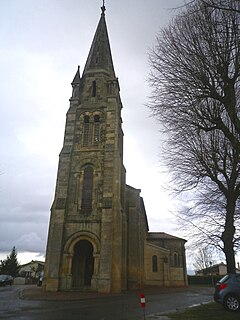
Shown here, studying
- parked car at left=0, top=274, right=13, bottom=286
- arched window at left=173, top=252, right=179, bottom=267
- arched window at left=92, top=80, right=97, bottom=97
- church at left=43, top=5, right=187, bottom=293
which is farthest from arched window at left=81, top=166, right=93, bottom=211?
arched window at left=173, top=252, right=179, bottom=267

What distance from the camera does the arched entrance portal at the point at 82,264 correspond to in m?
23.5

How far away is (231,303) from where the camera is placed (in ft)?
35.6

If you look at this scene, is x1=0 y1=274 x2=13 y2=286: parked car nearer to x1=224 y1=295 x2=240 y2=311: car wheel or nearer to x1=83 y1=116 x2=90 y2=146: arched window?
x1=83 y1=116 x2=90 y2=146: arched window

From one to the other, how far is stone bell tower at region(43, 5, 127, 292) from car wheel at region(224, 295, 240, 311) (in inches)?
439

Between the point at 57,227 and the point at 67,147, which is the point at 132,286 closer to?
the point at 57,227

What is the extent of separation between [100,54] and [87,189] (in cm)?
1686

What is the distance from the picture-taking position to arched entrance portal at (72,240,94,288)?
2353 centimetres

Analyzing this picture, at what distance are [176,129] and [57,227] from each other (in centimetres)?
1479

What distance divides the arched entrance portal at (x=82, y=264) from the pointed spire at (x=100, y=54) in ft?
60.7

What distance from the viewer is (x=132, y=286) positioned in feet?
78.5

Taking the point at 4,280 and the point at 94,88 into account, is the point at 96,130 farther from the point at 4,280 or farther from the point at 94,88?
the point at 4,280

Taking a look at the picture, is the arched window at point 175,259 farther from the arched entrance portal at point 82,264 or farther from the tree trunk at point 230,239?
the tree trunk at point 230,239

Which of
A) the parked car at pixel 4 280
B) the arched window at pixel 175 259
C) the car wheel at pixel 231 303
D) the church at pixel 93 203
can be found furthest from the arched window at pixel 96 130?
the arched window at pixel 175 259

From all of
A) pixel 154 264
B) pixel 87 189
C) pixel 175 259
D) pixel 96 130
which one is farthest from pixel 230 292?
pixel 175 259
